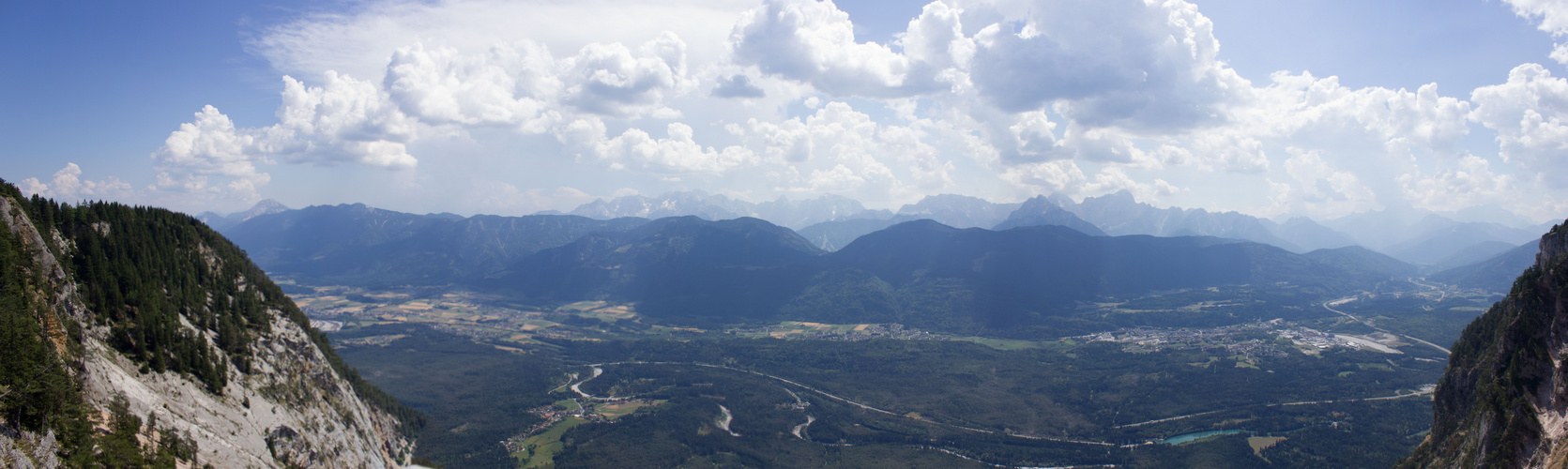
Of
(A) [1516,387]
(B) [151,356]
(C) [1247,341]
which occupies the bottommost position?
(C) [1247,341]

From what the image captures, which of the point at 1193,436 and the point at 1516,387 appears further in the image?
the point at 1193,436

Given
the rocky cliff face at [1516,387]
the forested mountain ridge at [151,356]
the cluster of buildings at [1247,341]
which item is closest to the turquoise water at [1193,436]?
the rocky cliff face at [1516,387]

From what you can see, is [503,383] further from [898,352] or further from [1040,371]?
[1040,371]

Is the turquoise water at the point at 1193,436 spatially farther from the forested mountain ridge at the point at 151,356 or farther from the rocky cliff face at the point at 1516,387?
the forested mountain ridge at the point at 151,356

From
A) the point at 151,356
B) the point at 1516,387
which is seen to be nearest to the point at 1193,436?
the point at 1516,387

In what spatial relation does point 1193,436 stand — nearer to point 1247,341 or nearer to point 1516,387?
point 1516,387

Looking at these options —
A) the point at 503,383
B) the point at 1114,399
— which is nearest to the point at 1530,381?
the point at 1114,399

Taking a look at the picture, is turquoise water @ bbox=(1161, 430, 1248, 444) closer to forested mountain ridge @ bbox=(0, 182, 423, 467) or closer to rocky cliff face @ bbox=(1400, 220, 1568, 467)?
rocky cliff face @ bbox=(1400, 220, 1568, 467)
